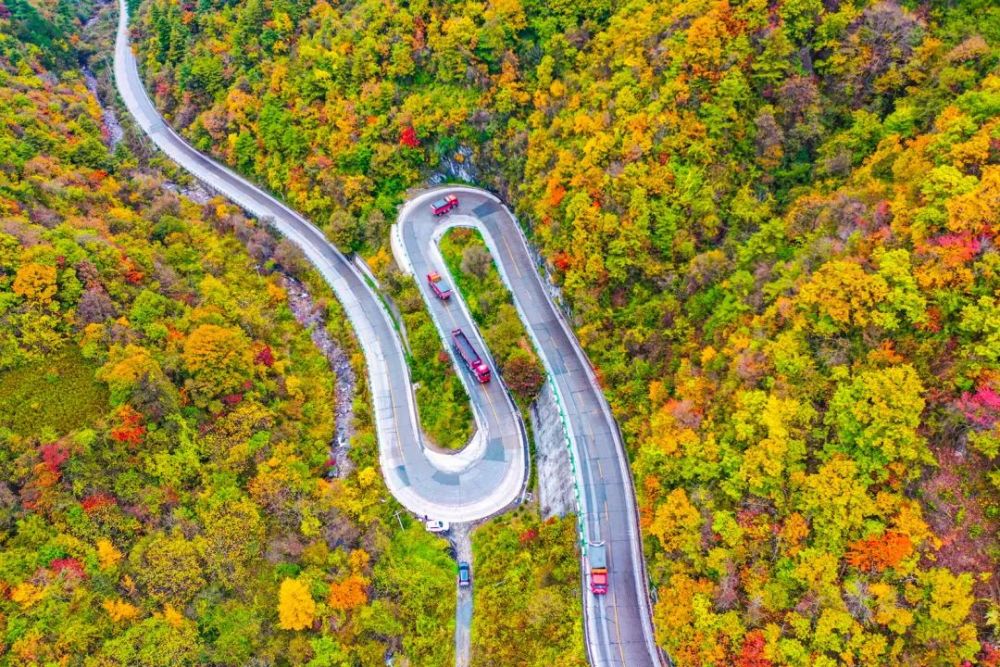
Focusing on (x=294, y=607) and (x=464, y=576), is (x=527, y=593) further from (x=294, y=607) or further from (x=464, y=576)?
(x=294, y=607)

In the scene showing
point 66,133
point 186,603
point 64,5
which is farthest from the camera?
point 64,5

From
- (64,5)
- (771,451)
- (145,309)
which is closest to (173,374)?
(145,309)

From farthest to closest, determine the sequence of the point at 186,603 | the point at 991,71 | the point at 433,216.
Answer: the point at 433,216 < the point at 186,603 < the point at 991,71

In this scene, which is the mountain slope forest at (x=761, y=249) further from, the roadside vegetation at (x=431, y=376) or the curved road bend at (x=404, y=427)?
the roadside vegetation at (x=431, y=376)

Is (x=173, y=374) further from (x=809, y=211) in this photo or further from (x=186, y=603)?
(x=809, y=211)

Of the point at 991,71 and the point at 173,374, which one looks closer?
the point at 991,71

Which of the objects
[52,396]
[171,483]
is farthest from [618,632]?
[52,396]
